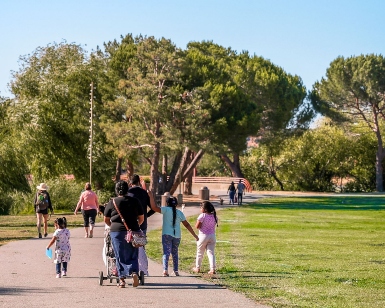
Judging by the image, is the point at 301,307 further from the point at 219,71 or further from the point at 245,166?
the point at 245,166

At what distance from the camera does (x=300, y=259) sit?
853 inches

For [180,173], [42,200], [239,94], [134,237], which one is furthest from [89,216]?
[180,173]

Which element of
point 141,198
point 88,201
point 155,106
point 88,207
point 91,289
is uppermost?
point 155,106

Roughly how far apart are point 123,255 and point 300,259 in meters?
7.61

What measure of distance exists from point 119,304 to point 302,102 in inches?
2949

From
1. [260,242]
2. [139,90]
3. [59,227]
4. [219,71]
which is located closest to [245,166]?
[219,71]

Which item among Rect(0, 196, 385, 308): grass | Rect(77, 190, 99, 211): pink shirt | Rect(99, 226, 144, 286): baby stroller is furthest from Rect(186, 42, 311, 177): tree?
Rect(99, 226, 144, 286): baby stroller

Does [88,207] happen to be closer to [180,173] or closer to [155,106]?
[155,106]

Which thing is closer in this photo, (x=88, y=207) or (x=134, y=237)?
(x=134, y=237)

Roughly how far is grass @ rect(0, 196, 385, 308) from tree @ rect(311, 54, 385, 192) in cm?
4673

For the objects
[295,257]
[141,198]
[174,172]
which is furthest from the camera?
[174,172]

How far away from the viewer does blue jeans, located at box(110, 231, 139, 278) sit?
14.9 m

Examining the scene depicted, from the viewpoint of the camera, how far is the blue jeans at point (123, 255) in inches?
588

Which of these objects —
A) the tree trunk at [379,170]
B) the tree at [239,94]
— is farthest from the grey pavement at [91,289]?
the tree trunk at [379,170]
